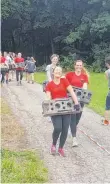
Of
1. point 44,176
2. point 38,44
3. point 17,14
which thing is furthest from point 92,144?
point 38,44

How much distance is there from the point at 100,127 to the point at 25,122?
208 centimetres

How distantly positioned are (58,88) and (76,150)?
1.48 meters

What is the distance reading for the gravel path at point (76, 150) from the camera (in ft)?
24.5

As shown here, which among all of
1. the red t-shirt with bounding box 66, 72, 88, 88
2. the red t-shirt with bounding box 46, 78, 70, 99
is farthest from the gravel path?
the red t-shirt with bounding box 66, 72, 88, 88

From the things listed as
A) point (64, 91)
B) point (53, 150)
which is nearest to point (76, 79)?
point (64, 91)

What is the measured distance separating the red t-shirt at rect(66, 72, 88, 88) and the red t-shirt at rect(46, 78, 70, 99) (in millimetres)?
1003

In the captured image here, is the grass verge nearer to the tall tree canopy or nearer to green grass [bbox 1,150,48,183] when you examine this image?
green grass [bbox 1,150,48,183]

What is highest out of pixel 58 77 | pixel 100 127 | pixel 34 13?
pixel 34 13

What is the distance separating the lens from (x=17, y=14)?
4866 centimetres

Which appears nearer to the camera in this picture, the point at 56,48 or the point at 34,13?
the point at 34,13

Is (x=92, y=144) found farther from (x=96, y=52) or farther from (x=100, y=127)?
(x=96, y=52)

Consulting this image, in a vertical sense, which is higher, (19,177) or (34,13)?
(34,13)

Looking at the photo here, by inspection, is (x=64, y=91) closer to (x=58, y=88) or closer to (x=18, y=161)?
(x=58, y=88)

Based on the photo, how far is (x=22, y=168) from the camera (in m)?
7.63
